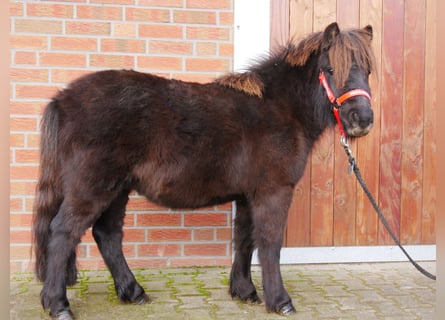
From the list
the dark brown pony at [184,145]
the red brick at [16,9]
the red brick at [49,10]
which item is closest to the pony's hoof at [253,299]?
the dark brown pony at [184,145]

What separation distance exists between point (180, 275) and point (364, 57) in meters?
2.51

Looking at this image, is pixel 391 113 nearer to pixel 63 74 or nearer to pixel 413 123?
pixel 413 123

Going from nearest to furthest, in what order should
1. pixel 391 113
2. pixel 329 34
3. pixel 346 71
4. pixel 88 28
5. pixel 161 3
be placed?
pixel 346 71 → pixel 329 34 → pixel 88 28 → pixel 161 3 → pixel 391 113

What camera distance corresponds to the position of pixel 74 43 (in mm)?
4188

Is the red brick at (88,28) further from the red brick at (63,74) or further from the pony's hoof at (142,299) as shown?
the pony's hoof at (142,299)

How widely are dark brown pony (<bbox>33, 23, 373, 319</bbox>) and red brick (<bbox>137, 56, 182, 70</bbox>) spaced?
105 centimetres

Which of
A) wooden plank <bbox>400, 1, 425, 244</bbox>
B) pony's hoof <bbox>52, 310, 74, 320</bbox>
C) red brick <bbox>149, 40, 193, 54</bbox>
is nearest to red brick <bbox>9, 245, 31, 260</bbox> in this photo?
pony's hoof <bbox>52, 310, 74, 320</bbox>

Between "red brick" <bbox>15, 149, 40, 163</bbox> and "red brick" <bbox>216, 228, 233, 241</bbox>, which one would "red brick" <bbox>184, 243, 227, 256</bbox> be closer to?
"red brick" <bbox>216, 228, 233, 241</bbox>

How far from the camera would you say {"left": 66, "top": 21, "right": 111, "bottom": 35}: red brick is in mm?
4180

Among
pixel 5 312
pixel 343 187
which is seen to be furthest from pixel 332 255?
pixel 5 312

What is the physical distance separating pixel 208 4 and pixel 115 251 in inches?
98.4

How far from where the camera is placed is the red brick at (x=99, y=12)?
4.20m

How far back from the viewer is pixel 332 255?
4.68m

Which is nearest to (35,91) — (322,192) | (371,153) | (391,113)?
(322,192)
